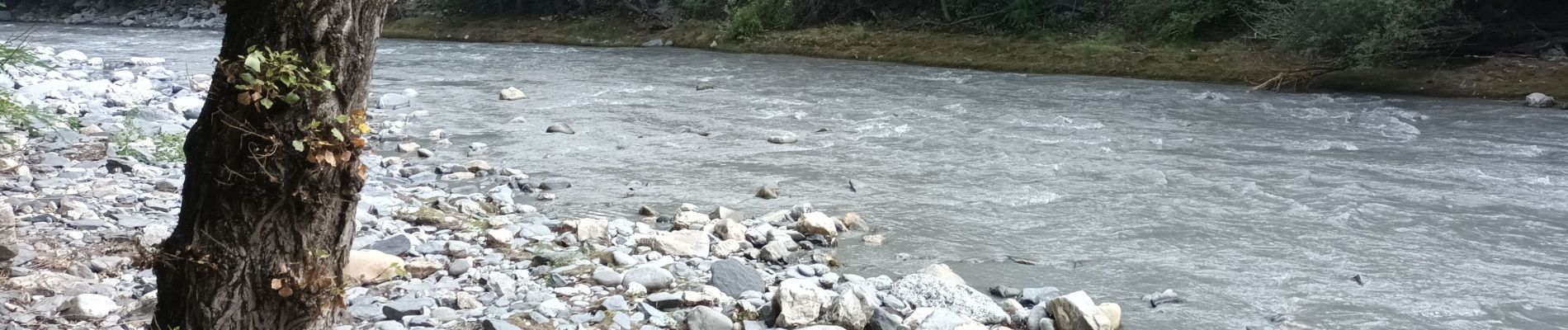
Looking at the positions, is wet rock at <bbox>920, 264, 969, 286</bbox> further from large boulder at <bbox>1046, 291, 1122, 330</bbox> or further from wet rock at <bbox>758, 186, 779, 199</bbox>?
wet rock at <bbox>758, 186, 779, 199</bbox>

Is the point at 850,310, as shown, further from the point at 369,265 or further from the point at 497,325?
the point at 369,265

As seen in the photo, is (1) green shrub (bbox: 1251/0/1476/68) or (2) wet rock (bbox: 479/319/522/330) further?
(1) green shrub (bbox: 1251/0/1476/68)

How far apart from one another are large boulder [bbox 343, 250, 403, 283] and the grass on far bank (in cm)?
1422

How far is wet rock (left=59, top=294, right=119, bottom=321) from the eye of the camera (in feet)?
12.6

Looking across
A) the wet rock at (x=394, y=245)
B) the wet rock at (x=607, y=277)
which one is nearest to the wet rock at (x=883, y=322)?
the wet rock at (x=607, y=277)

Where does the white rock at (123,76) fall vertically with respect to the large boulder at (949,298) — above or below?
below

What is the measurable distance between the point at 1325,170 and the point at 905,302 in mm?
5867

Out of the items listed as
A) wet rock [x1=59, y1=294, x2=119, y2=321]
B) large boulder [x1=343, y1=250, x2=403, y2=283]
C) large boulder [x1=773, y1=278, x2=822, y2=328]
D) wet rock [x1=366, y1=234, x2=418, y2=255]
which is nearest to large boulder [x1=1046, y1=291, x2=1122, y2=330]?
large boulder [x1=773, y1=278, x2=822, y2=328]

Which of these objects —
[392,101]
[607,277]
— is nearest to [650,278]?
[607,277]

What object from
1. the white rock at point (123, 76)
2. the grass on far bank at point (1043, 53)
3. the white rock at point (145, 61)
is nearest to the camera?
the white rock at point (123, 76)

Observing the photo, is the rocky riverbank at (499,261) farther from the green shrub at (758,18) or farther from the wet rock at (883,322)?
the green shrub at (758,18)

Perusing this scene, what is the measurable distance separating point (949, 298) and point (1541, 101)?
1228 cm

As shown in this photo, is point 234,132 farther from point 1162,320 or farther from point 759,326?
point 1162,320

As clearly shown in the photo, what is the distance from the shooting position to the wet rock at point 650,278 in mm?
4863
